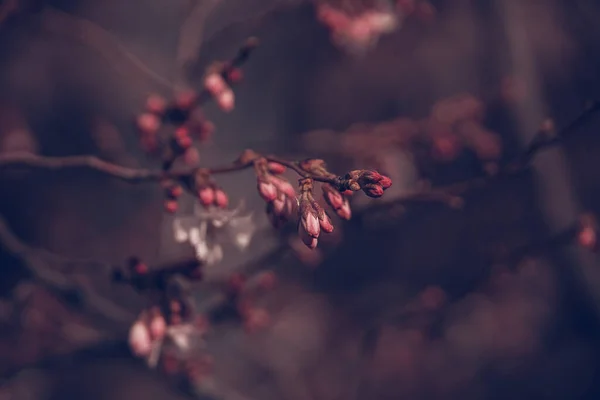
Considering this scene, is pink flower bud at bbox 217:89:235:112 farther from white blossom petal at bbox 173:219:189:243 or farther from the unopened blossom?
the unopened blossom

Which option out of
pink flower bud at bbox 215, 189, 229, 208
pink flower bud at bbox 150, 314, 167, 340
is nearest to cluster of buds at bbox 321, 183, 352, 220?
pink flower bud at bbox 215, 189, 229, 208

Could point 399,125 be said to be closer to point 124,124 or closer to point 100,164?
point 100,164

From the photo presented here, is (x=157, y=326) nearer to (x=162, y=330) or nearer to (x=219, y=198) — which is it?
(x=162, y=330)

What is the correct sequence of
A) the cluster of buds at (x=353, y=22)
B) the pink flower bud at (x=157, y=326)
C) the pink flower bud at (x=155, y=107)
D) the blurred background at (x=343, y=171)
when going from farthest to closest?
the blurred background at (x=343, y=171), the cluster of buds at (x=353, y=22), the pink flower bud at (x=155, y=107), the pink flower bud at (x=157, y=326)

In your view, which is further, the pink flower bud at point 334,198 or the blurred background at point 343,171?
the blurred background at point 343,171

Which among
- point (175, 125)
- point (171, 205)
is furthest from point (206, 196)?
point (175, 125)

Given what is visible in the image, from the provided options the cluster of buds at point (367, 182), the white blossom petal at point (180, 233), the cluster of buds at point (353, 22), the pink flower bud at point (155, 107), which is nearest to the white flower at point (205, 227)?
the white blossom petal at point (180, 233)

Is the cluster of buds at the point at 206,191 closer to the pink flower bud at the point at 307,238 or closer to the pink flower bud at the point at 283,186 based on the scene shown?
the pink flower bud at the point at 283,186
